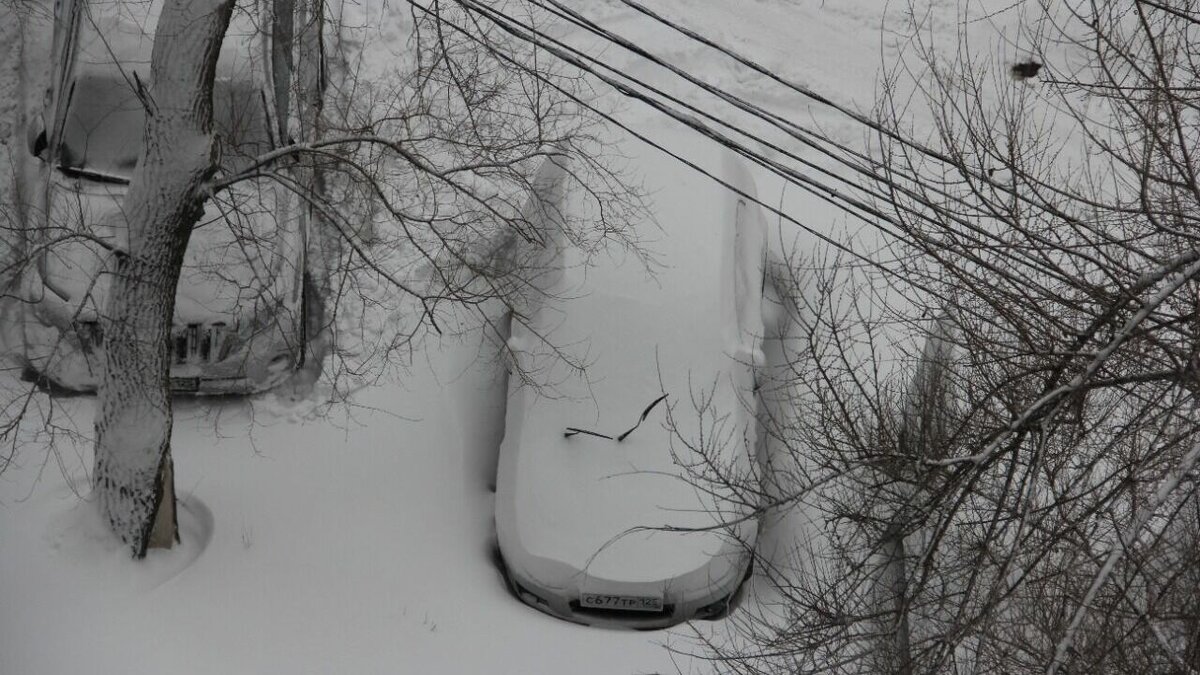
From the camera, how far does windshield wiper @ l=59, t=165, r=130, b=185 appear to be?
848 centimetres

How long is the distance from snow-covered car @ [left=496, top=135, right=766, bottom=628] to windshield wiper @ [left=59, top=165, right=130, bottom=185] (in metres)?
2.79

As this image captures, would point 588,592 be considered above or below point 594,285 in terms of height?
below

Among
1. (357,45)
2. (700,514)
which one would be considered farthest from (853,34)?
(700,514)

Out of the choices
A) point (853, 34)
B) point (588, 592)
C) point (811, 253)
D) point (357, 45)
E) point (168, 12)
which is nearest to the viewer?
point (168, 12)

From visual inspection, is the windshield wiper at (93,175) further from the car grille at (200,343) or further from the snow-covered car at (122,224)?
the car grille at (200,343)

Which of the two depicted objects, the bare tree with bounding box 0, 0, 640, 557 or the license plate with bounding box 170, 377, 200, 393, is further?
the license plate with bounding box 170, 377, 200, 393

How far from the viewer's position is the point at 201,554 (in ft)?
25.3

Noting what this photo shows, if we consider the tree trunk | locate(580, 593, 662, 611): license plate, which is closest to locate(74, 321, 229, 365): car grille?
the tree trunk

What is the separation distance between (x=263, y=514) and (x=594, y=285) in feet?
8.31

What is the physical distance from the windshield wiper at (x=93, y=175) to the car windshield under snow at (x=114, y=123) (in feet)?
0.04

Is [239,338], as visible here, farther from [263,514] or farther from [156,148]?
[156,148]

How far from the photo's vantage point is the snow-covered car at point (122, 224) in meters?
8.13

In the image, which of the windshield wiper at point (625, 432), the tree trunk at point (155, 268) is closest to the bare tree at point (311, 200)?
the tree trunk at point (155, 268)

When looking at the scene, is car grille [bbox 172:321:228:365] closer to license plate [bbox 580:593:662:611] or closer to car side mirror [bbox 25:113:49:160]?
car side mirror [bbox 25:113:49:160]
